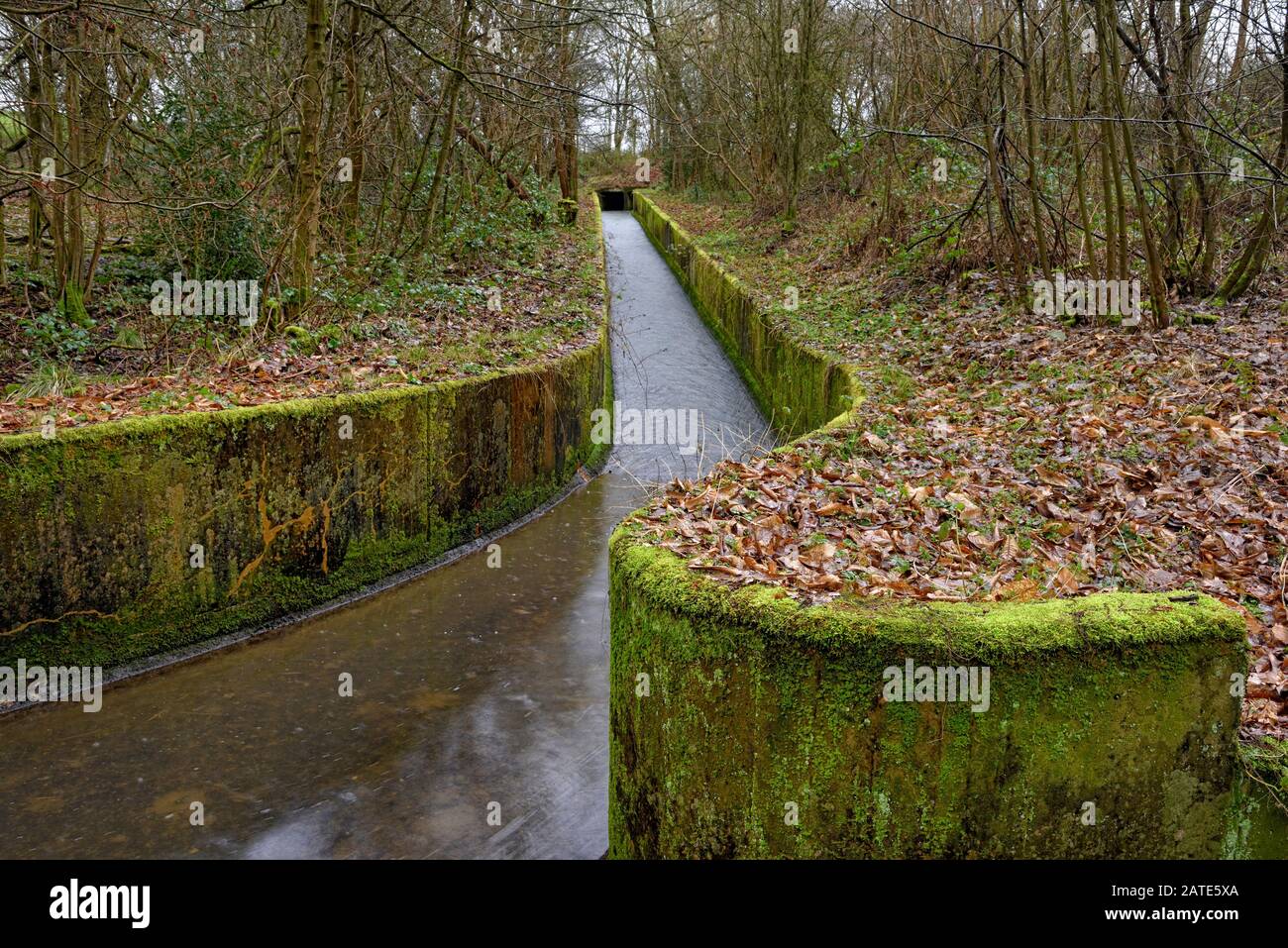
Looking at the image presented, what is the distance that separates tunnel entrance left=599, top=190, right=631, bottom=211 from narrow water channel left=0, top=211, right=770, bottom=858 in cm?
3776

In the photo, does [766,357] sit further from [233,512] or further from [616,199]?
[616,199]

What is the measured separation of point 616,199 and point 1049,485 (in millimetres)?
40715

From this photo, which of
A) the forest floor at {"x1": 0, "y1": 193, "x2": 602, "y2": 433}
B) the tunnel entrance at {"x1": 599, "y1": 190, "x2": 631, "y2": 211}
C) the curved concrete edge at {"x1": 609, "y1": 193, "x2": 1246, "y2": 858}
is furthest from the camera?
the tunnel entrance at {"x1": 599, "y1": 190, "x2": 631, "y2": 211}

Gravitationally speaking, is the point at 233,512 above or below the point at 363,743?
above

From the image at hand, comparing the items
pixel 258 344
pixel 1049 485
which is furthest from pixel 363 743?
pixel 258 344

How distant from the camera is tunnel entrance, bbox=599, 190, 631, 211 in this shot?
1746 inches

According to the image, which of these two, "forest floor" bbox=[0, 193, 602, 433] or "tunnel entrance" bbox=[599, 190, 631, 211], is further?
"tunnel entrance" bbox=[599, 190, 631, 211]

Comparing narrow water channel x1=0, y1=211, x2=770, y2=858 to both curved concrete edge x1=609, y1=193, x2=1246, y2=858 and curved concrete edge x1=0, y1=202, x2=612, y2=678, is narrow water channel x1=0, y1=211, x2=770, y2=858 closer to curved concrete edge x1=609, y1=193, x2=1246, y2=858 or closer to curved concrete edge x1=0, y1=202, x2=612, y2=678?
curved concrete edge x1=0, y1=202, x2=612, y2=678

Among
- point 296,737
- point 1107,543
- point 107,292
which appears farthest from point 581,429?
point 1107,543

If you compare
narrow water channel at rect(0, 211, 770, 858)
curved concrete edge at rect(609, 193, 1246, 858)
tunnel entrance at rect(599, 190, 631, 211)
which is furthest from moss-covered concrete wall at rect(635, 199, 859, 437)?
tunnel entrance at rect(599, 190, 631, 211)

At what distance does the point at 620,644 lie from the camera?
430cm

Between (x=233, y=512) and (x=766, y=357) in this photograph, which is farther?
(x=766, y=357)

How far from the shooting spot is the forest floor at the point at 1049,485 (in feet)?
14.2

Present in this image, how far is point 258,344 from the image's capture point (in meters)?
9.54
